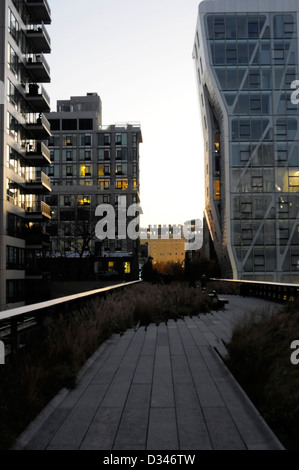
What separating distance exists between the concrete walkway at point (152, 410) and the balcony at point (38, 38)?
41.9 m

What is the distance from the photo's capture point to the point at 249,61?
199ft

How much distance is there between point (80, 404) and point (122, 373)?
68.7 inches

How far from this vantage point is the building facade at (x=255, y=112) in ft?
197

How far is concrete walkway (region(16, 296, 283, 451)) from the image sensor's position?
4387 millimetres

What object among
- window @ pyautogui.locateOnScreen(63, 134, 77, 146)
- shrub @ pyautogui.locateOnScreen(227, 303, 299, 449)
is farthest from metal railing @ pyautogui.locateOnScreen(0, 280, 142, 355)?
window @ pyautogui.locateOnScreen(63, 134, 77, 146)

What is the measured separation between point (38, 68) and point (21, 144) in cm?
748

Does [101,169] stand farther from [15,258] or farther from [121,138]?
[15,258]

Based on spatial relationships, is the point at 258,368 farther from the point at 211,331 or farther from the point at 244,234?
the point at 244,234

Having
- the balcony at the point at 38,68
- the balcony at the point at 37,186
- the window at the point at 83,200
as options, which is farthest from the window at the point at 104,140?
the balcony at the point at 37,186

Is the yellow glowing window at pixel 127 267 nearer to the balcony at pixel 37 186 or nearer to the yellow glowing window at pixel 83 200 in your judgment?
the yellow glowing window at pixel 83 200

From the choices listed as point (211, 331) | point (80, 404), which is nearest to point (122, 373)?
point (80, 404)

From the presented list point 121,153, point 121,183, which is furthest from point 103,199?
point 121,153

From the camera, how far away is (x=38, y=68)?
44406 mm

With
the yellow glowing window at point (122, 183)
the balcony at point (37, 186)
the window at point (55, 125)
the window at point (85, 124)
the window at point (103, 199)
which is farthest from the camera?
the window at point (55, 125)
